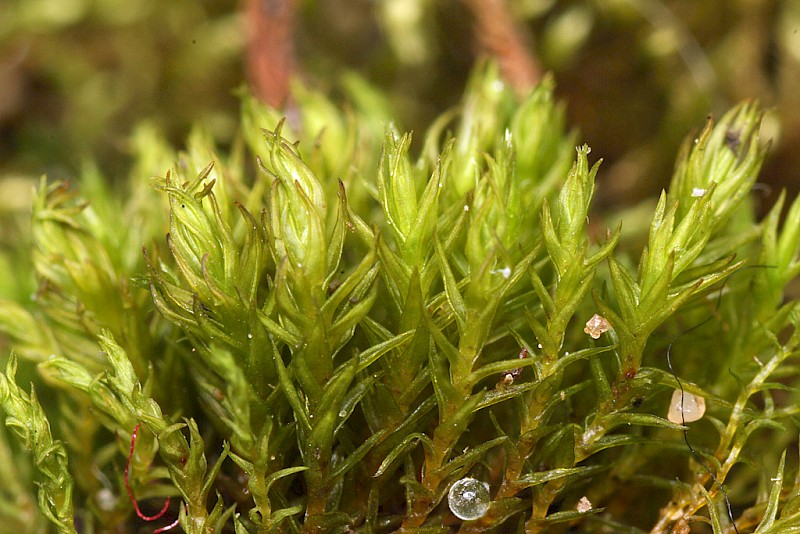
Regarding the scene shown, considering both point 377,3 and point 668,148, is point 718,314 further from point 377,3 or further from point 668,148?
point 377,3

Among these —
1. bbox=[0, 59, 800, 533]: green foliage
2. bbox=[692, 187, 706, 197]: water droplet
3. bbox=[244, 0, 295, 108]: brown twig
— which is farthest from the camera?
bbox=[244, 0, 295, 108]: brown twig

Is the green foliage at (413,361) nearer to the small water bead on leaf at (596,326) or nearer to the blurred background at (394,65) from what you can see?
the small water bead on leaf at (596,326)

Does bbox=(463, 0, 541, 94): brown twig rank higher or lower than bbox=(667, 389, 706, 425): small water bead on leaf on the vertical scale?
higher

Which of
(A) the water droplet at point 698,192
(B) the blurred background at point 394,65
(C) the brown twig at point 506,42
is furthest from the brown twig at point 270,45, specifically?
(A) the water droplet at point 698,192

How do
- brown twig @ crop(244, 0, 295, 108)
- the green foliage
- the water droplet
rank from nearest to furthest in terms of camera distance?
the green foliage < the water droplet < brown twig @ crop(244, 0, 295, 108)

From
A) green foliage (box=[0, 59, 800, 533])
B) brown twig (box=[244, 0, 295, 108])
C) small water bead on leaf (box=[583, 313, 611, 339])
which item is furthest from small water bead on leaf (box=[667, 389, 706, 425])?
brown twig (box=[244, 0, 295, 108])

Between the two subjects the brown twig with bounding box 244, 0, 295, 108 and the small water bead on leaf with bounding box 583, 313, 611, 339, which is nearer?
the small water bead on leaf with bounding box 583, 313, 611, 339

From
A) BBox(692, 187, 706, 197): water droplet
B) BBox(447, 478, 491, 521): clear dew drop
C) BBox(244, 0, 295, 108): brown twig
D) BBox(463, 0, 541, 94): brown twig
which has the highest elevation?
BBox(244, 0, 295, 108): brown twig

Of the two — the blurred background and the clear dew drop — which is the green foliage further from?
the blurred background
